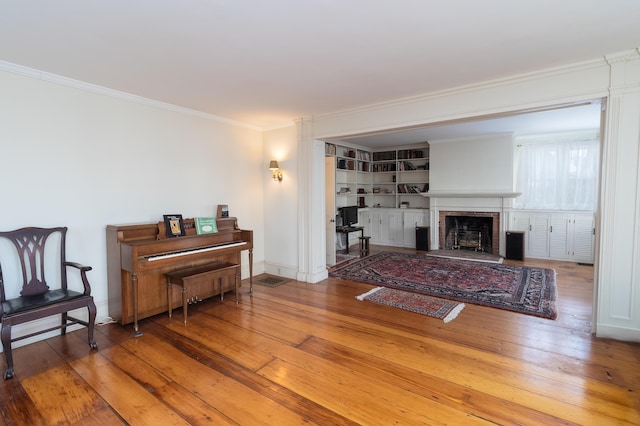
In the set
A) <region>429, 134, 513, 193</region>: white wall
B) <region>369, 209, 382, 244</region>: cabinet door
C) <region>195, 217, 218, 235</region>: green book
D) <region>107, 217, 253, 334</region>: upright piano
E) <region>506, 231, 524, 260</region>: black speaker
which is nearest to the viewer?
<region>107, 217, 253, 334</region>: upright piano

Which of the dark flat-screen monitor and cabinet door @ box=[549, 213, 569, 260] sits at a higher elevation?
the dark flat-screen monitor

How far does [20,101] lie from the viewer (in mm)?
2818

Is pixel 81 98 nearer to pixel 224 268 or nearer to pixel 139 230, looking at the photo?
pixel 139 230

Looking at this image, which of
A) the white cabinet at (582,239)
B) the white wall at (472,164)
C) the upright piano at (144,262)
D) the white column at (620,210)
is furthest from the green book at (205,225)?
the white cabinet at (582,239)

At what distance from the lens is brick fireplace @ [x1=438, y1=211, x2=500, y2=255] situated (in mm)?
6793

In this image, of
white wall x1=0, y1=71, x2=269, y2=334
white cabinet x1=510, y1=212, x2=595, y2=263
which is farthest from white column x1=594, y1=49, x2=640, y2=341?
white wall x1=0, y1=71, x2=269, y2=334

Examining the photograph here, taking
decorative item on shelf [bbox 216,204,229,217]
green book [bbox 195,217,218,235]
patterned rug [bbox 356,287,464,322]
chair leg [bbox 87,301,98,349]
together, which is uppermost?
decorative item on shelf [bbox 216,204,229,217]

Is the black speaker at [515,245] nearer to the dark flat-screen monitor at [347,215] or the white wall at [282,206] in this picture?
the dark flat-screen monitor at [347,215]

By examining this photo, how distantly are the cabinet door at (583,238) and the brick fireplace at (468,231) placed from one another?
1314mm

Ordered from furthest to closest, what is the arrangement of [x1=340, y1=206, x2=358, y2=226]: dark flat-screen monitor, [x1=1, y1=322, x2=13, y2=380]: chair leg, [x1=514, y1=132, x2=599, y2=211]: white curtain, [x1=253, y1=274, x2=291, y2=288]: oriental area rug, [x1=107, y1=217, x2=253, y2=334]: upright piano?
[x1=340, y1=206, x2=358, y2=226]: dark flat-screen monitor < [x1=514, y1=132, x2=599, y2=211]: white curtain < [x1=253, y1=274, x2=291, y2=288]: oriental area rug < [x1=107, y1=217, x2=253, y2=334]: upright piano < [x1=1, y1=322, x2=13, y2=380]: chair leg

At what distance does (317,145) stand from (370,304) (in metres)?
2.41

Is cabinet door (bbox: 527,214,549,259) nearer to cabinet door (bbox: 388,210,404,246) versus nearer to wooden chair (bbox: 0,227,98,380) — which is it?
cabinet door (bbox: 388,210,404,246)

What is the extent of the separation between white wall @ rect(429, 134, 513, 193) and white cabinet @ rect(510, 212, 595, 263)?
786 millimetres

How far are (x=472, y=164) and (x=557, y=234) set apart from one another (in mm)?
2112
